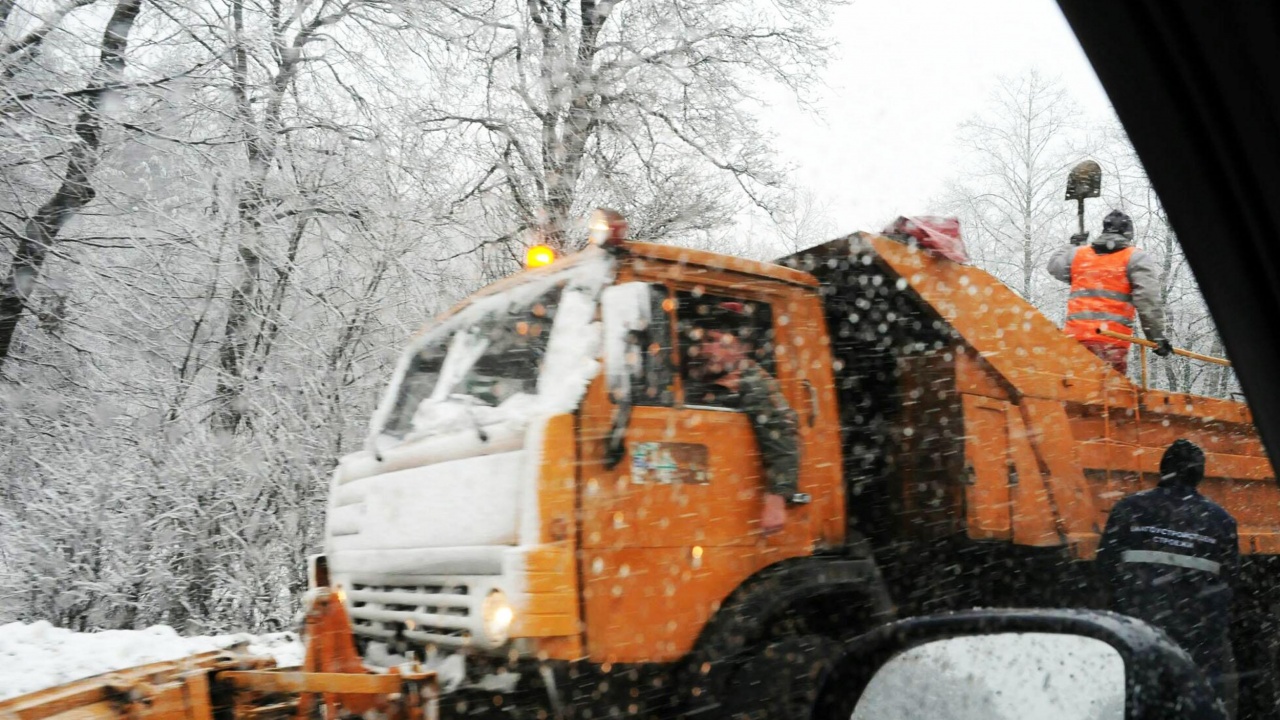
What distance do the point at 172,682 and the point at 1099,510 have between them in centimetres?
391

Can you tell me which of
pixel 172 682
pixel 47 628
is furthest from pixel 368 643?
pixel 47 628

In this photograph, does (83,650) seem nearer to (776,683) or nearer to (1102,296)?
(776,683)

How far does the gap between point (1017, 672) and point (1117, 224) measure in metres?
4.47

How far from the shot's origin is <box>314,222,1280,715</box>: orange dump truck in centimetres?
339

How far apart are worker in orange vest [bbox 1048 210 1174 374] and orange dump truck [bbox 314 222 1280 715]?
455mm

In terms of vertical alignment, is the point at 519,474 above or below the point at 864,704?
above

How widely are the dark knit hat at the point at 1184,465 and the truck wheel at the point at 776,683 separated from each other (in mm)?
1536

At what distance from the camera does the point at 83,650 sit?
5.56 metres

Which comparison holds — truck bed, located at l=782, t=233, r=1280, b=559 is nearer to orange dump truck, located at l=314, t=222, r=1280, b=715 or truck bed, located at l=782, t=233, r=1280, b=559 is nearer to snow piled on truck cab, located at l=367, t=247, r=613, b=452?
orange dump truck, located at l=314, t=222, r=1280, b=715

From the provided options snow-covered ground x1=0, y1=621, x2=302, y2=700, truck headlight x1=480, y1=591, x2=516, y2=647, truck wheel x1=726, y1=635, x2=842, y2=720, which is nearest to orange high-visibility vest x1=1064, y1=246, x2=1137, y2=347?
truck wheel x1=726, y1=635, x2=842, y2=720

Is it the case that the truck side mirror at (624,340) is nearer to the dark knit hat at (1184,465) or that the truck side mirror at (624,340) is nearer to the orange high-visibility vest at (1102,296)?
the dark knit hat at (1184,465)

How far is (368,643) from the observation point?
4078mm

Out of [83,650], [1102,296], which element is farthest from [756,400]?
[83,650]

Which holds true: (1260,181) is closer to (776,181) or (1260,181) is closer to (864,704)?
(864,704)
